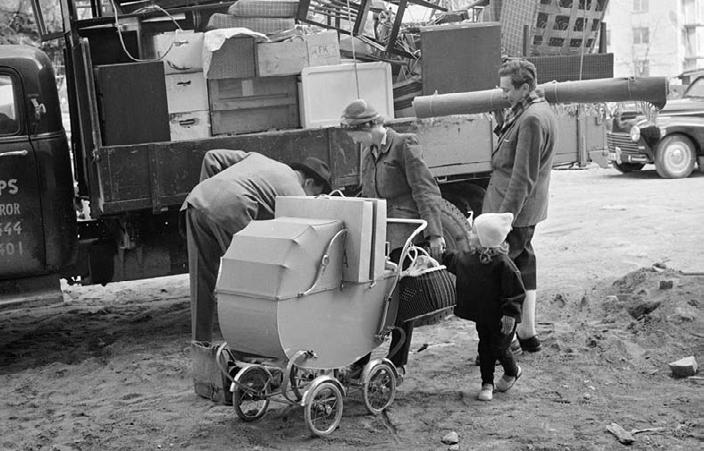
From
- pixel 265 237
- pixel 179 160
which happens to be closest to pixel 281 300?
pixel 265 237

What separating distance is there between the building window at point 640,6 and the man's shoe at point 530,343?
49483 mm

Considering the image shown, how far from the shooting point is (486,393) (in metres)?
5.45

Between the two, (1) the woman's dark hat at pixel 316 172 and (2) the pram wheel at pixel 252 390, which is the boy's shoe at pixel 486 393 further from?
(1) the woman's dark hat at pixel 316 172

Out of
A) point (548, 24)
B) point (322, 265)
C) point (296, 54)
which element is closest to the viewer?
point (322, 265)

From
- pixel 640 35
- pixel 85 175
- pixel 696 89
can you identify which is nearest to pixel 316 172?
pixel 85 175

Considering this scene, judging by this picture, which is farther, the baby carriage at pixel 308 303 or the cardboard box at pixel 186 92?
the cardboard box at pixel 186 92

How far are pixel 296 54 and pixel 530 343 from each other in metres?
2.58

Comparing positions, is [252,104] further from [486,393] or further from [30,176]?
[486,393]

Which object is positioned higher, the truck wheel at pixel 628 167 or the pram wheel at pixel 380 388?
the pram wheel at pixel 380 388

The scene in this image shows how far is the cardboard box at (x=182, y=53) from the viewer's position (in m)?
6.93

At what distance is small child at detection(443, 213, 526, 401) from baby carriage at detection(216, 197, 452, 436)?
0.44 metres

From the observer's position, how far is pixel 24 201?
6.85 metres

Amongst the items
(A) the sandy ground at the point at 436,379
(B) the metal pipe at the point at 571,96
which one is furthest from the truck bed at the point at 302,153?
(A) the sandy ground at the point at 436,379

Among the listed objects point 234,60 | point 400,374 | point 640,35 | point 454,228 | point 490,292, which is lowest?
point 400,374
